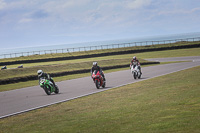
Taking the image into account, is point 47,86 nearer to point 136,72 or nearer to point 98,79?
point 98,79

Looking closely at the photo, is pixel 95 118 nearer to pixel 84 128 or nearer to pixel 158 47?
pixel 84 128

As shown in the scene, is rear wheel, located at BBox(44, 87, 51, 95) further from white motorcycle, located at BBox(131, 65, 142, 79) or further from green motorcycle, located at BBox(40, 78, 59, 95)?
white motorcycle, located at BBox(131, 65, 142, 79)

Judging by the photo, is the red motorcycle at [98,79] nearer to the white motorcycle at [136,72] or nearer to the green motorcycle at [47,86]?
the green motorcycle at [47,86]

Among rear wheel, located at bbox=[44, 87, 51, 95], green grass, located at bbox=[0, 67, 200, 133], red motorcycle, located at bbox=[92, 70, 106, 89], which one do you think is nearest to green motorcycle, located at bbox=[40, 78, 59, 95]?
rear wheel, located at bbox=[44, 87, 51, 95]

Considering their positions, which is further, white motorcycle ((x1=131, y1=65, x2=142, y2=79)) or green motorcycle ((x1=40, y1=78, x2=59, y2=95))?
white motorcycle ((x1=131, y1=65, x2=142, y2=79))

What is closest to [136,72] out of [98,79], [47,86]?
[98,79]

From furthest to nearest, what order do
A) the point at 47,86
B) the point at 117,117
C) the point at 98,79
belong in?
1. the point at 98,79
2. the point at 47,86
3. the point at 117,117

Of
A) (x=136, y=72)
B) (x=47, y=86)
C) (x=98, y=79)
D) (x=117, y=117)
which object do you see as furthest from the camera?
(x=136, y=72)

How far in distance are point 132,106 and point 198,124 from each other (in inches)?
167

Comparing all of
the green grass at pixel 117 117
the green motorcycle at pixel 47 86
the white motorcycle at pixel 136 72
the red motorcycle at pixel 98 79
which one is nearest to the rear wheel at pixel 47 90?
the green motorcycle at pixel 47 86

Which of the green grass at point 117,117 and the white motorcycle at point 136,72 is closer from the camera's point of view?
the green grass at point 117,117

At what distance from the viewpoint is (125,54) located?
230 ft

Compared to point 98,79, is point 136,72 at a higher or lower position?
lower

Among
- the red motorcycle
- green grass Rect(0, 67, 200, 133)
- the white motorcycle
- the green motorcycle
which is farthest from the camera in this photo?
the white motorcycle
